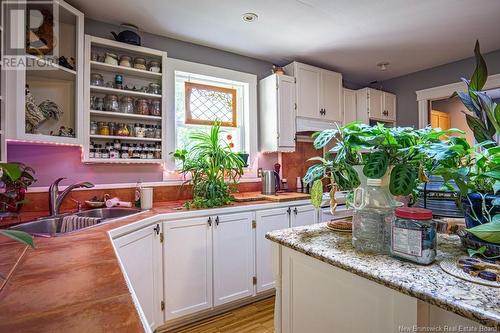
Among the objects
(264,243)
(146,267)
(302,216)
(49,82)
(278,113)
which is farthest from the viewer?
(278,113)

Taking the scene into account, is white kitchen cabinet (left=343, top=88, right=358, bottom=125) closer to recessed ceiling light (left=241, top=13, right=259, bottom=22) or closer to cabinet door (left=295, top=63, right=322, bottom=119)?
cabinet door (left=295, top=63, right=322, bottom=119)

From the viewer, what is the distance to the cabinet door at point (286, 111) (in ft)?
9.62

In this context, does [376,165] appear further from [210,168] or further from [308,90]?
[308,90]

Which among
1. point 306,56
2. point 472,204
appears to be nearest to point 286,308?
point 472,204

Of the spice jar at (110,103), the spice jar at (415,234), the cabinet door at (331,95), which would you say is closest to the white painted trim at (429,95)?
the cabinet door at (331,95)

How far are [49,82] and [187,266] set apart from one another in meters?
1.77

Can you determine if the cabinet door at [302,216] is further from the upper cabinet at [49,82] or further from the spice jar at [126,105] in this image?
the upper cabinet at [49,82]

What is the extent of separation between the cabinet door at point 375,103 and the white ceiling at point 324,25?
58 cm

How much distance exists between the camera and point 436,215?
1.32m

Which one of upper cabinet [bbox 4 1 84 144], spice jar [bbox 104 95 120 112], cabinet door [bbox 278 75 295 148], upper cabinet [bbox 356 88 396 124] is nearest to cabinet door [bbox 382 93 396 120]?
upper cabinet [bbox 356 88 396 124]

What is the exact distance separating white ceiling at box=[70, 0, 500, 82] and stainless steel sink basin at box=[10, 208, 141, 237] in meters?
1.63

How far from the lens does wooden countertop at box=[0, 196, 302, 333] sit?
0.57 metres

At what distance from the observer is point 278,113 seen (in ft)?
9.59

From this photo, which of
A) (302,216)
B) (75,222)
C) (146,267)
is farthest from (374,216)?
(75,222)
